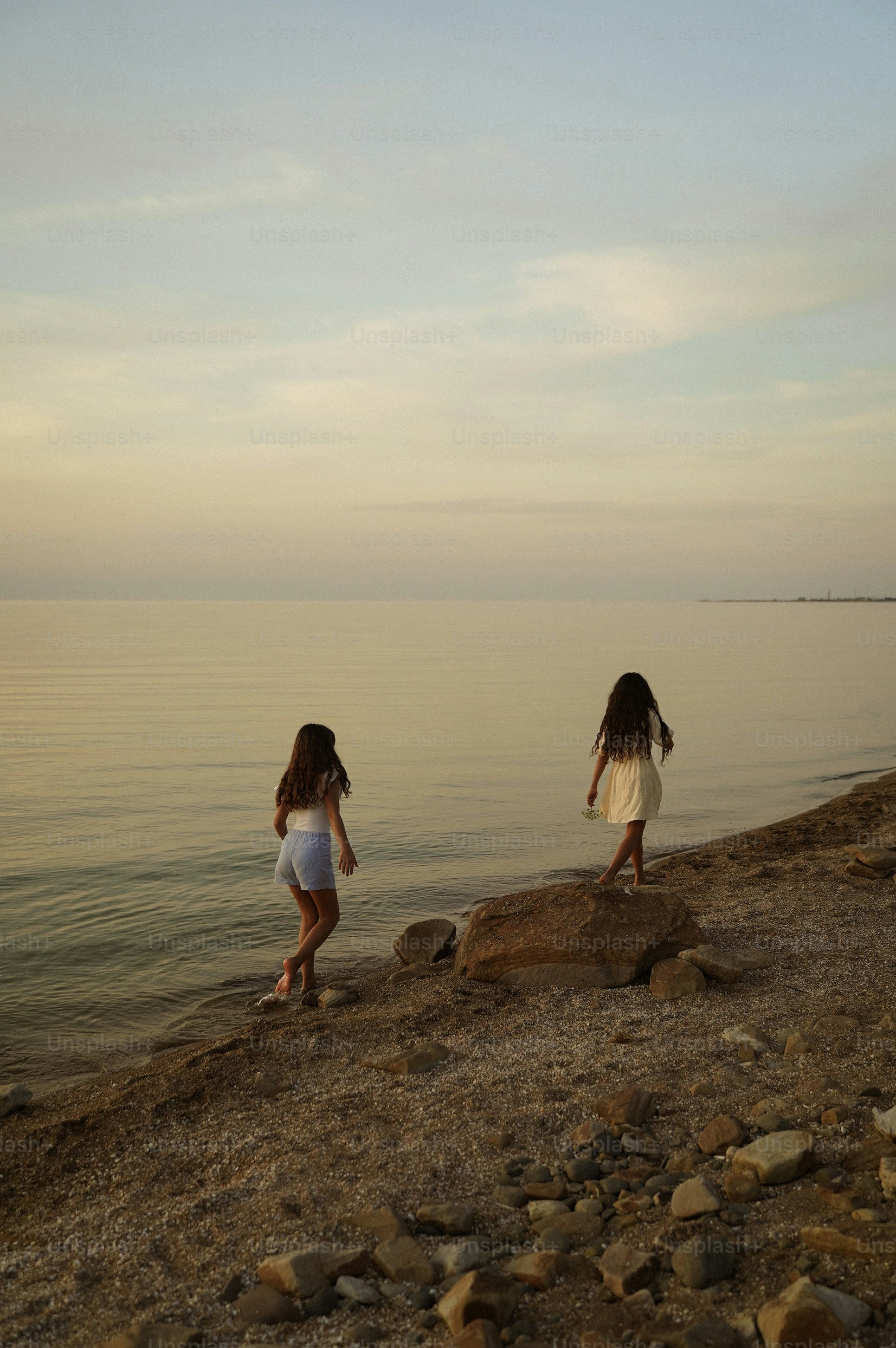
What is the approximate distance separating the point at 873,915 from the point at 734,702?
1070 inches

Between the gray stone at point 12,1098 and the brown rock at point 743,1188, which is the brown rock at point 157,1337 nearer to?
the brown rock at point 743,1188

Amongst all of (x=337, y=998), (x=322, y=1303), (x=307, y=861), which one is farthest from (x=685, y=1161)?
(x=307, y=861)

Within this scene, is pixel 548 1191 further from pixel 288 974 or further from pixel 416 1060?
pixel 288 974

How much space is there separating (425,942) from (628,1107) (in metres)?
4.64

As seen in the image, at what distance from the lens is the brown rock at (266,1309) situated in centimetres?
375

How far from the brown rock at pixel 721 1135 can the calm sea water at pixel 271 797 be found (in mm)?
5073

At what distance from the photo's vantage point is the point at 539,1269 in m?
3.86

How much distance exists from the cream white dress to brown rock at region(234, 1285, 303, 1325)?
687 cm

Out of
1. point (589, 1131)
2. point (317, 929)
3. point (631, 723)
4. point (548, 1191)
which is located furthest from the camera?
point (631, 723)

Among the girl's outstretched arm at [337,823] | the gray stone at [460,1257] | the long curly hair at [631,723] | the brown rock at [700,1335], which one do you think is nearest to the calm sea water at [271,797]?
the girl's outstretched arm at [337,823]

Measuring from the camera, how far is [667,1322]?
3.46 m

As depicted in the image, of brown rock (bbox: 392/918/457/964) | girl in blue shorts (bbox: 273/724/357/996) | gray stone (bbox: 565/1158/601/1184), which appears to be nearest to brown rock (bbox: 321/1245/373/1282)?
gray stone (bbox: 565/1158/601/1184)

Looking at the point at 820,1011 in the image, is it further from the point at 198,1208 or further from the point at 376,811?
the point at 376,811

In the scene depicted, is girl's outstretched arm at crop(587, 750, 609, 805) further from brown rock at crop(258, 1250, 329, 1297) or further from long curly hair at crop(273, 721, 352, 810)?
brown rock at crop(258, 1250, 329, 1297)
